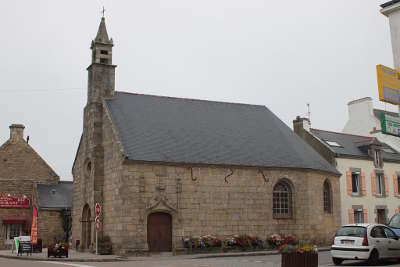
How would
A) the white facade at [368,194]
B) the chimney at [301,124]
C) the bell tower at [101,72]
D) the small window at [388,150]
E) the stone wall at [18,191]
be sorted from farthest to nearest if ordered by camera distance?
the small window at [388,150] → the stone wall at [18,191] → the chimney at [301,124] → the white facade at [368,194] → the bell tower at [101,72]

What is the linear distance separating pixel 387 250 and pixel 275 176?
10.5 meters

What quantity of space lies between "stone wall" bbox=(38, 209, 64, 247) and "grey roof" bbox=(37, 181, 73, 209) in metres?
0.47

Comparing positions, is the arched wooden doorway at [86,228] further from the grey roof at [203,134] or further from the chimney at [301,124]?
the chimney at [301,124]

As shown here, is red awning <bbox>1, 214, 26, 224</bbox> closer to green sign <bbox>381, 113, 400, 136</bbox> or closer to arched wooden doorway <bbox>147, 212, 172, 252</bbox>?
arched wooden doorway <bbox>147, 212, 172, 252</bbox>

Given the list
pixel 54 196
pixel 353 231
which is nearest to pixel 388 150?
pixel 353 231

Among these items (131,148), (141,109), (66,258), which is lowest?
(66,258)

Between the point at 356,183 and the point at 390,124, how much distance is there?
2131cm

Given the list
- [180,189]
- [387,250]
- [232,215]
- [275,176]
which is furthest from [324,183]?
[387,250]

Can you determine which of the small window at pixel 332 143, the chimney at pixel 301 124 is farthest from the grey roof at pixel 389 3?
the chimney at pixel 301 124

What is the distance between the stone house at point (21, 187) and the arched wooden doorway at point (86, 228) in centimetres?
855

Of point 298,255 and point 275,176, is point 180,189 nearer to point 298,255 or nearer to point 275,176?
point 275,176

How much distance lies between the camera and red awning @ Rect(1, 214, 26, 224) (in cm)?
3394

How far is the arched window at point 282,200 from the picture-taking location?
26141mm

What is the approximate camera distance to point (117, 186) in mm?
23281
